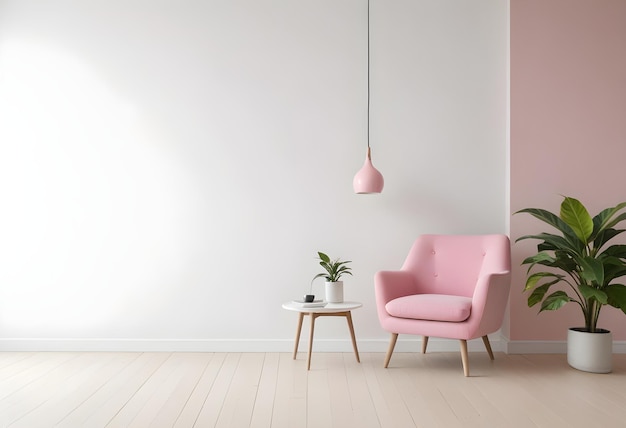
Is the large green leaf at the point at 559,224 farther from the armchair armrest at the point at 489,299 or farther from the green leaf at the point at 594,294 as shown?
the armchair armrest at the point at 489,299

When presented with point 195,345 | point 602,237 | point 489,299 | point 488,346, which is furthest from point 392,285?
point 195,345

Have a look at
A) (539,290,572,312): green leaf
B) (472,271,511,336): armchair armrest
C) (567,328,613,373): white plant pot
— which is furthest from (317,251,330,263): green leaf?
(567,328,613,373): white plant pot

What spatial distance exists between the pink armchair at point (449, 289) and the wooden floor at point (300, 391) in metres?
0.27

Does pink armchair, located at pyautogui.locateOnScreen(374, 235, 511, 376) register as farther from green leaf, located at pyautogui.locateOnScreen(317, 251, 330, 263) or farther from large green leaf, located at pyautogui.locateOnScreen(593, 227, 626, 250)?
large green leaf, located at pyautogui.locateOnScreen(593, 227, 626, 250)

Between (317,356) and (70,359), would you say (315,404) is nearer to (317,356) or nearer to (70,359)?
(317,356)

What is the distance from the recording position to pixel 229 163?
13.2ft

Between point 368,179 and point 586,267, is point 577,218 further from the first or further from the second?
point 368,179

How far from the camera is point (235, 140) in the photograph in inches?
158

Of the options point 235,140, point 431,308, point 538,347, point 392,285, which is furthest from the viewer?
point 235,140

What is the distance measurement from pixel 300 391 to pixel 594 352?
1.77 meters

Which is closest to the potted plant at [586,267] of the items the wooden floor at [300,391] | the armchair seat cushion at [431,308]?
the wooden floor at [300,391]

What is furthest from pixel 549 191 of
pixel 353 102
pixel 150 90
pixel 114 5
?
pixel 114 5

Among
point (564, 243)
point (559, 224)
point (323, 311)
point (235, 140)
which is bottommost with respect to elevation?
point (323, 311)

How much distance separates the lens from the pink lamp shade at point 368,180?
369 cm
